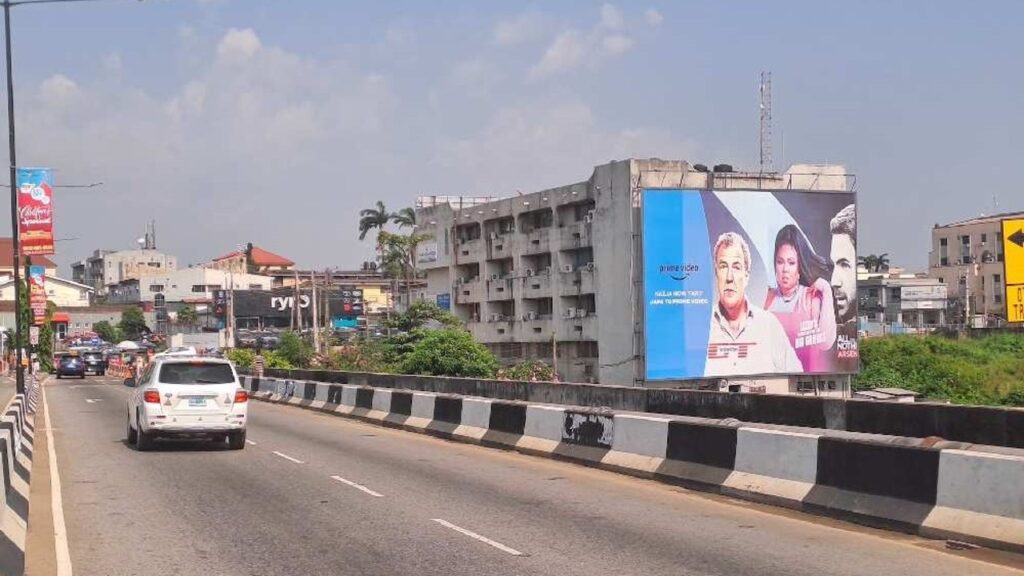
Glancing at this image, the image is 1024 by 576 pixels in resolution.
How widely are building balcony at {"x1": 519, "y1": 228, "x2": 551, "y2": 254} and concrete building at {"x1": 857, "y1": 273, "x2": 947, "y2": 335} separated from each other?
46893mm

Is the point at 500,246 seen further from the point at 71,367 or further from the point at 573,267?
the point at 71,367

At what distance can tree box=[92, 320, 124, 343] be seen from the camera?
144875 millimetres

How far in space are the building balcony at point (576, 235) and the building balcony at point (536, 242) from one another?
2.00 metres

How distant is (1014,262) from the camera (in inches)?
1674

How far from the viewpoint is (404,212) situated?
114 m

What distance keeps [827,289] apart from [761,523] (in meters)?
67.9

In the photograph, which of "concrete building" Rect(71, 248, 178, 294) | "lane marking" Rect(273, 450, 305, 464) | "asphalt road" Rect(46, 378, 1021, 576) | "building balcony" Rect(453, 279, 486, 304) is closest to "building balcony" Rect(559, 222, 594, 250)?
"building balcony" Rect(453, 279, 486, 304)

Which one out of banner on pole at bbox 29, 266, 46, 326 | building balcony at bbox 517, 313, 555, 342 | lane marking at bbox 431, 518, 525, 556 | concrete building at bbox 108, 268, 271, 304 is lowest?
lane marking at bbox 431, 518, 525, 556

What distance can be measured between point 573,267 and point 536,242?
4.75m

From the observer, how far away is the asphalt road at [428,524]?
382 inches

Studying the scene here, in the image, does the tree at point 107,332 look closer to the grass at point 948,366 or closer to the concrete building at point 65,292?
the concrete building at point 65,292

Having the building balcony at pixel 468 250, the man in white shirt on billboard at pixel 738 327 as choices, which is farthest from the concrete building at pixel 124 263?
the man in white shirt on billboard at pixel 738 327

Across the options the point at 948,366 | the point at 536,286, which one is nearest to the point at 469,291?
the point at 536,286

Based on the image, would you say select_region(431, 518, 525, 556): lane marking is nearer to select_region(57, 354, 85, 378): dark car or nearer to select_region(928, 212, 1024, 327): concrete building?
select_region(57, 354, 85, 378): dark car
